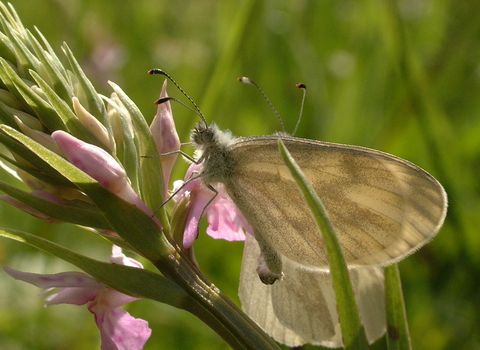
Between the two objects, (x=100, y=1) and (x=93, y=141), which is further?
(x=100, y=1)

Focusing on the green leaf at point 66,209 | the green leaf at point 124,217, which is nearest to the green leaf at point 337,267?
the green leaf at point 124,217

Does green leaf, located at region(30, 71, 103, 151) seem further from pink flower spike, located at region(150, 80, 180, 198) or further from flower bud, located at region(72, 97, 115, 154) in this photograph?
pink flower spike, located at region(150, 80, 180, 198)

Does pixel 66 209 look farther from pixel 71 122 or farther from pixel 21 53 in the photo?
pixel 21 53

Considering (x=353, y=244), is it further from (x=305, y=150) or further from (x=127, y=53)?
(x=127, y=53)

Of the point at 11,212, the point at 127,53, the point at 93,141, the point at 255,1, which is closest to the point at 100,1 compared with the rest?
the point at 127,53

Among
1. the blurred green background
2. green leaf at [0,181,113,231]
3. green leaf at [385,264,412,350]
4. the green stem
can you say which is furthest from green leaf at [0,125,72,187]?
the blurred green background

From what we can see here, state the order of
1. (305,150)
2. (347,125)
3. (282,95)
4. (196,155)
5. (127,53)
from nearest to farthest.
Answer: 1. (305,150)
2. (196,155)
3. (347,125)
4. (282,95)
5. (127,53)

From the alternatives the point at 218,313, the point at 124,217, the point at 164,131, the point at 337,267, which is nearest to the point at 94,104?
the point at 164,131
